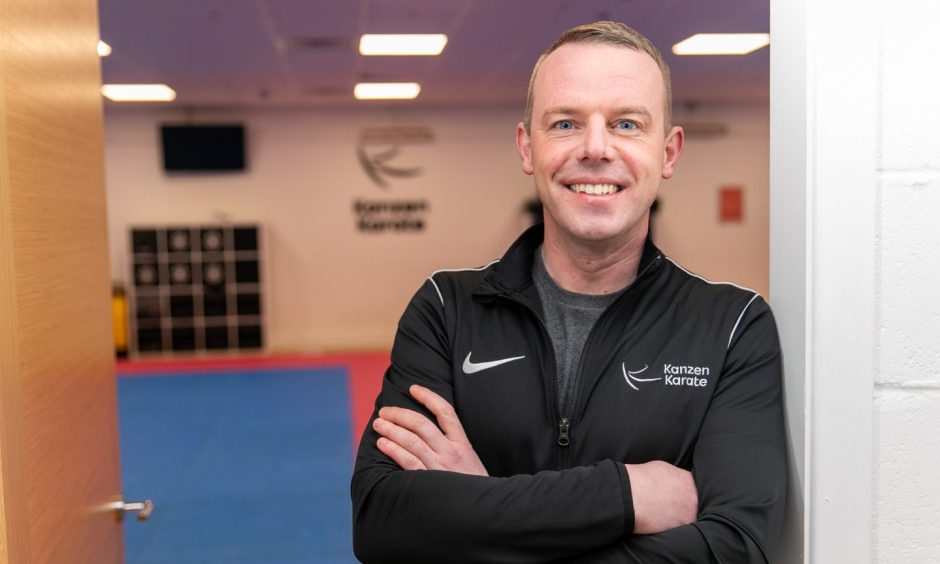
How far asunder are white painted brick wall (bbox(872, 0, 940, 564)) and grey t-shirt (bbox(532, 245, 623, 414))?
1.62 ft

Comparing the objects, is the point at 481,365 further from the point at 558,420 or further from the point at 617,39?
the point at 617,39

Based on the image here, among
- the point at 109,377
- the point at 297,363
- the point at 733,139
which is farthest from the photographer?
the point at 733,139

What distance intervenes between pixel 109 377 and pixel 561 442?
4.25ft

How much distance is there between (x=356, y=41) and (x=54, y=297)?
550 cm

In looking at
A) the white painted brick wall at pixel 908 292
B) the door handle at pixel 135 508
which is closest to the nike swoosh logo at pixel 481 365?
the white painted brick wall at pixel 908 292

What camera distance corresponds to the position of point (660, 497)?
4.42 feet

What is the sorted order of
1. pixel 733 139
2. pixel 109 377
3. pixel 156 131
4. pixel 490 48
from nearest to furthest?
pixel 109 377 → pixel 490 48 → pixel 156 131 → pixel 733 139

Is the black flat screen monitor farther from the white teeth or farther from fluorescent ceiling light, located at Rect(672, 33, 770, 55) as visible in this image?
the white teeth

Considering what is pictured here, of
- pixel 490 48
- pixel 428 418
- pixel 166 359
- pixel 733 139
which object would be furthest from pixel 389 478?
pixel 733 139

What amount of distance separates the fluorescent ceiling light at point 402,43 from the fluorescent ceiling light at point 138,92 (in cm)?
292

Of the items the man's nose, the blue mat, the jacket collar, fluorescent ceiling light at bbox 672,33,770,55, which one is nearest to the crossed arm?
the jacket collar

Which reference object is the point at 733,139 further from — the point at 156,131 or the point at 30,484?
the point at 30,484

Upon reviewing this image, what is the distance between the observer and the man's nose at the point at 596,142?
4.66 ft

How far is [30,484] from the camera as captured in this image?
1434mm
